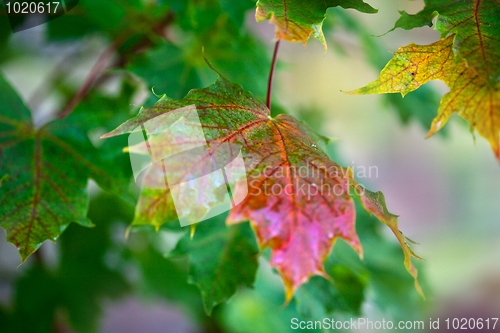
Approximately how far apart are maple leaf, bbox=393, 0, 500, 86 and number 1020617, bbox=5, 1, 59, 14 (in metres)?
0.54

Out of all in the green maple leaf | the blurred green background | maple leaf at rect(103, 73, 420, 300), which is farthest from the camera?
the blurred green background

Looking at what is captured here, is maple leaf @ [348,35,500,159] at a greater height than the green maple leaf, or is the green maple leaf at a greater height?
maple leaf @ [348,35,500,159]

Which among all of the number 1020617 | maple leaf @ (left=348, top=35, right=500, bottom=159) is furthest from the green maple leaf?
the number 1020617

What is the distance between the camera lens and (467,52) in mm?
260

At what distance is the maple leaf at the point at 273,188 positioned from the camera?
0.23m

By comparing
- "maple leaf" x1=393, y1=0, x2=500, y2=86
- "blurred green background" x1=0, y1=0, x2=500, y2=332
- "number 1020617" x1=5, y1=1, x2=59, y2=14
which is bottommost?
"blurred green background" x1=0, y1=0, x2=500, y2=332

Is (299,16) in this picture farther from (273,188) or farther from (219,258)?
(219,258)

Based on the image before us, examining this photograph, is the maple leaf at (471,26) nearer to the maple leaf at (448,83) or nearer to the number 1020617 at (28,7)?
the maple leaf at (448,83)

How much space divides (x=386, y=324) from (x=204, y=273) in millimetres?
804

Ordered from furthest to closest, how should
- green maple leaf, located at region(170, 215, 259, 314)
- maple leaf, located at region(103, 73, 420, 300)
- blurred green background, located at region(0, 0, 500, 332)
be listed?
blurred green background, located at region(0, 0, 500, 332)
green maple leaf, located at region(170, 215, 259, 314)
maple leaf, located at region(103, 73, 420, 300)

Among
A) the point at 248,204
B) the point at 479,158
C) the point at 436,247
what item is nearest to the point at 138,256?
the point at 248,204

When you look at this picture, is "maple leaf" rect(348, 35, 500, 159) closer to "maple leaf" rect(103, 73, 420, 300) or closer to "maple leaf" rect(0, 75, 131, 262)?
"maple leaf" rect(103, 73, 420, 300)

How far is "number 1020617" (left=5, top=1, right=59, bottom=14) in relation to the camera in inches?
21.0

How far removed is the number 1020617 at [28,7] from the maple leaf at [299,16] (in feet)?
1.44
